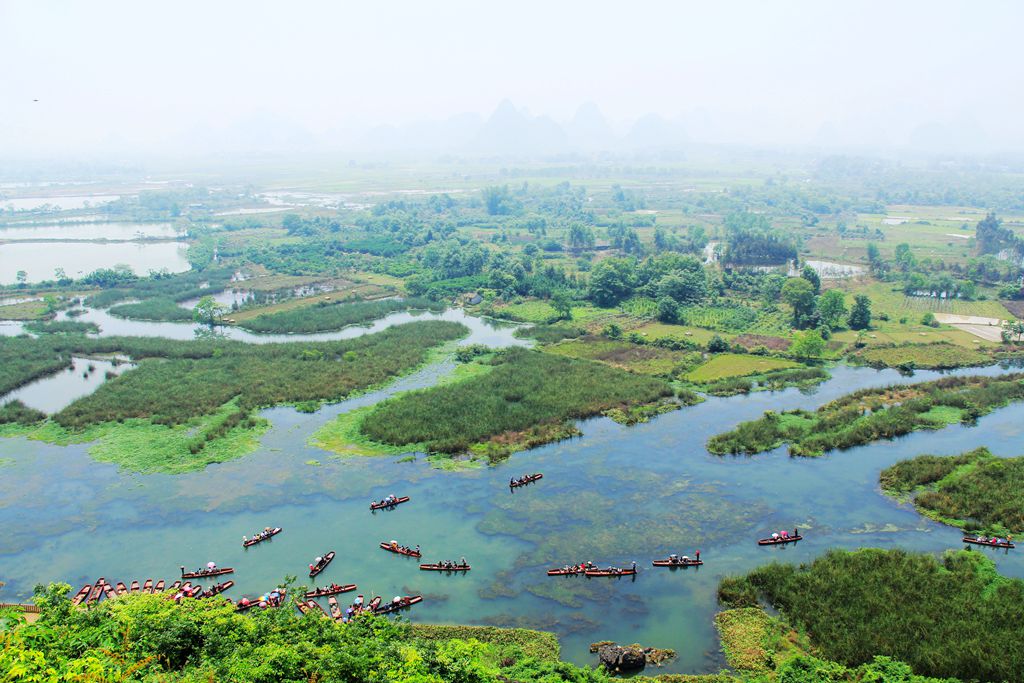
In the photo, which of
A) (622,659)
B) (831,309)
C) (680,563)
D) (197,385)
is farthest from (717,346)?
(197,385)

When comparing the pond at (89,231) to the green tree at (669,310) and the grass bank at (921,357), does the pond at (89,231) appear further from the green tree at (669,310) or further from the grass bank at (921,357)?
the grass bank at (921,357)

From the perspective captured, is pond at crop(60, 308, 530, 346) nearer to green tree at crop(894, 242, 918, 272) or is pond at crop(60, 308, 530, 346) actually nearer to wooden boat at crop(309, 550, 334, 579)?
wooden boat at crop(309, 550, 334, 579)

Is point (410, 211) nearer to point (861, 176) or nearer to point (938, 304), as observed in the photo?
point (938, 304)

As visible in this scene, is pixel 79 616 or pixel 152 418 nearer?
pixel 79 616

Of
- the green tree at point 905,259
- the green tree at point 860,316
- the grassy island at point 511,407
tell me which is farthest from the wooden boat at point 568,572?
the green tree at point 905,259

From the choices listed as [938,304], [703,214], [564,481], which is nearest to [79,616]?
[564,481]
